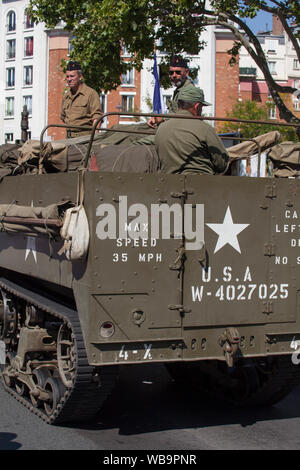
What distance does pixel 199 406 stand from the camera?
24.2 feet

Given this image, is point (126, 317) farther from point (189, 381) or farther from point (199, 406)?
point (189, 381)

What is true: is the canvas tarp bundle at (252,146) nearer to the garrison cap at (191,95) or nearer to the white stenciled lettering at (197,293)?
the garrison cap at (191,95)

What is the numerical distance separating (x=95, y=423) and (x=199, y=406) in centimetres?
117

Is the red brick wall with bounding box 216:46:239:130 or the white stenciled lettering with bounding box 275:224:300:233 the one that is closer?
the white stenciled lettering with bounding box 275:224:300:233

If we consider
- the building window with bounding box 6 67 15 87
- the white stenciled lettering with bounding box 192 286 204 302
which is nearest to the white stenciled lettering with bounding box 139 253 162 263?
the white stenciled lettering with bounding box 192 286 204 302

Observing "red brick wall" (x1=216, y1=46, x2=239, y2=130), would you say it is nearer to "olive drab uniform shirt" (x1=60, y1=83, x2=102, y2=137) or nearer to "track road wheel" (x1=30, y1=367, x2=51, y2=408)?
"olive drab uniform shirt" (x1=60, y1=83, x2=102, y2=137)

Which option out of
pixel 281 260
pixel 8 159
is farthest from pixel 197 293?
pixel 8 159

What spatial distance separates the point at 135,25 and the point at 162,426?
1052cm

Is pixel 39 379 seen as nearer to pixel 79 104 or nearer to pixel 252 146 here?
pixel 252 146

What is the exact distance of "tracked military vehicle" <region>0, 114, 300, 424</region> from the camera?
5.72m

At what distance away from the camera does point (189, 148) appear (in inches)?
252

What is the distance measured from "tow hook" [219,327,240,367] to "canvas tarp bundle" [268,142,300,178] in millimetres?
1587

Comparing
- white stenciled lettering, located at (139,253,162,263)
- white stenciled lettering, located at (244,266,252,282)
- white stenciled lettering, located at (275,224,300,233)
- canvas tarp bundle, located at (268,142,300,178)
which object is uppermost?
canvas tarp bundle, located at (268,142,300,178)

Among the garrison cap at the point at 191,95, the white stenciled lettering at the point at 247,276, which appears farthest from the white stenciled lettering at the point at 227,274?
the garrison cap at the point at 191,95
